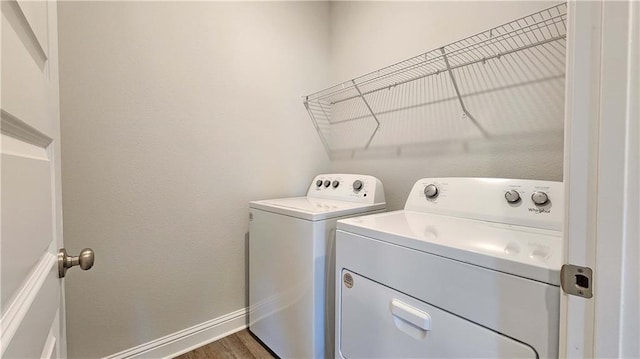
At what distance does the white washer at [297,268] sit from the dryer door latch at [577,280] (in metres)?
0.88

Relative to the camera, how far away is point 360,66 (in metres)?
1.93

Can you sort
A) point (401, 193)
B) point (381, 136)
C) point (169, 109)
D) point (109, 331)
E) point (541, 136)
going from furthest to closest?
point (381, 136) → point (401, 193) → point (169, 109) → point (109, 331) → point (541, 136)

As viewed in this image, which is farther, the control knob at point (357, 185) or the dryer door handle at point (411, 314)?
the control knob at point (357, 185)

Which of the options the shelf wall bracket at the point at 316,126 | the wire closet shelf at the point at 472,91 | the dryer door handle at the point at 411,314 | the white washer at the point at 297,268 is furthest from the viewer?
the shelf wall bracket at the point at 316,126

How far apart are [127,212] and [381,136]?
5.08ft

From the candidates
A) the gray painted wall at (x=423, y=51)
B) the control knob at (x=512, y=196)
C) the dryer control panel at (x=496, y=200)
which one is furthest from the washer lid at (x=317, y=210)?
the control knob at (x=512, y=196)

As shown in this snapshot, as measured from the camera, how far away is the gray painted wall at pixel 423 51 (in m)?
1.19

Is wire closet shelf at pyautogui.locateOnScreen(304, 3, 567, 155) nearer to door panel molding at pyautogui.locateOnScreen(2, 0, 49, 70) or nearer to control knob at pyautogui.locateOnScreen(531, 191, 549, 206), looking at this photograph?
control knob at pyautogui.locateOnScreen(531, 191, 549, 206)

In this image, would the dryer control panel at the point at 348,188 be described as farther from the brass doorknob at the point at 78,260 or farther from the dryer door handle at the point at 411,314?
the brass doorknob at the point at 78,260

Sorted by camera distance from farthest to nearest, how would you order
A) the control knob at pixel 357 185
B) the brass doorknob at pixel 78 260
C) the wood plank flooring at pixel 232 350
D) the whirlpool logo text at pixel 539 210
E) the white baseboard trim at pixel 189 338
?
the control knob at pixel 357 185
the wood plank flooring at pixel 232 350
the white baseboard trim at pixel 189 338
the whirlpool logo text at pixel 539 210
the brass doorknob at pixel 78 260

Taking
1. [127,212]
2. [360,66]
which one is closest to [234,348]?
[127,212]

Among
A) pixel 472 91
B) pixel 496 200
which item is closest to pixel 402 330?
pixel 496 200

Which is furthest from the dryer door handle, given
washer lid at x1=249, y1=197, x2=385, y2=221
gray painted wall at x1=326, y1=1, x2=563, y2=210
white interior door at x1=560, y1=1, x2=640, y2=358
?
gray painted wall at x1=326, y1=1, x2=563, y2=210

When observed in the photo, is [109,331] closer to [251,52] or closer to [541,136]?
[251,52]
